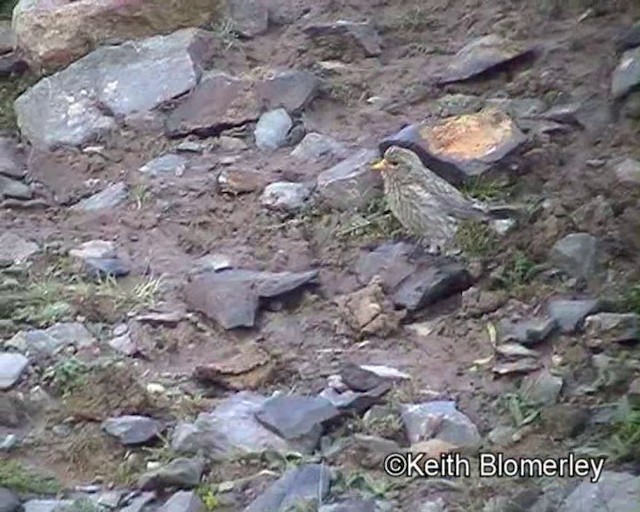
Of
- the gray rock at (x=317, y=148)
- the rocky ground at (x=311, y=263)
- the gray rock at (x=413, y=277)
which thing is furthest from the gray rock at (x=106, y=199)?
the gray rock at (x=413, y=277)

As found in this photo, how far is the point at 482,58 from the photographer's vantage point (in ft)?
20.8

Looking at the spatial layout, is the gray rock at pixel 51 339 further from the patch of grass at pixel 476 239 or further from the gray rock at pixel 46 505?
the patch of grass at pixel 476 239

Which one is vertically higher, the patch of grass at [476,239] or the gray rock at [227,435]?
the gray rock at [227,435]

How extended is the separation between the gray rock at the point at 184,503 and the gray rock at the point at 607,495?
96 cm

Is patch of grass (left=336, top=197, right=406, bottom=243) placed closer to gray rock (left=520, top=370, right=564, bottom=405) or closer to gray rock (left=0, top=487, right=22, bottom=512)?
gray rock (left=520, top=370, right=564, bottom=405)

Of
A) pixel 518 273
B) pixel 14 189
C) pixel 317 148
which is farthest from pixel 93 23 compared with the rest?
pixel 518 273

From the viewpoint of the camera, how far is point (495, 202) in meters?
5.56

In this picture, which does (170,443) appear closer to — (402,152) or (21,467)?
(21,467)

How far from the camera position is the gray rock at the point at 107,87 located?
21.5ft

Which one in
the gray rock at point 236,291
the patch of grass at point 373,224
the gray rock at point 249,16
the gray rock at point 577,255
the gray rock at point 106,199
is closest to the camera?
the gray rock at point 577,255

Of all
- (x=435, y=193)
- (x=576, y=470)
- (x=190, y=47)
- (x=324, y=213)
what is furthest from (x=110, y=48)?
(x=576, y=470)

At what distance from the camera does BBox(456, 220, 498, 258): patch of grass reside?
5.33 m

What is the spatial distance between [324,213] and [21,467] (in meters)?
1.66

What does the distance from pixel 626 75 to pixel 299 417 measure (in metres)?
2.08
